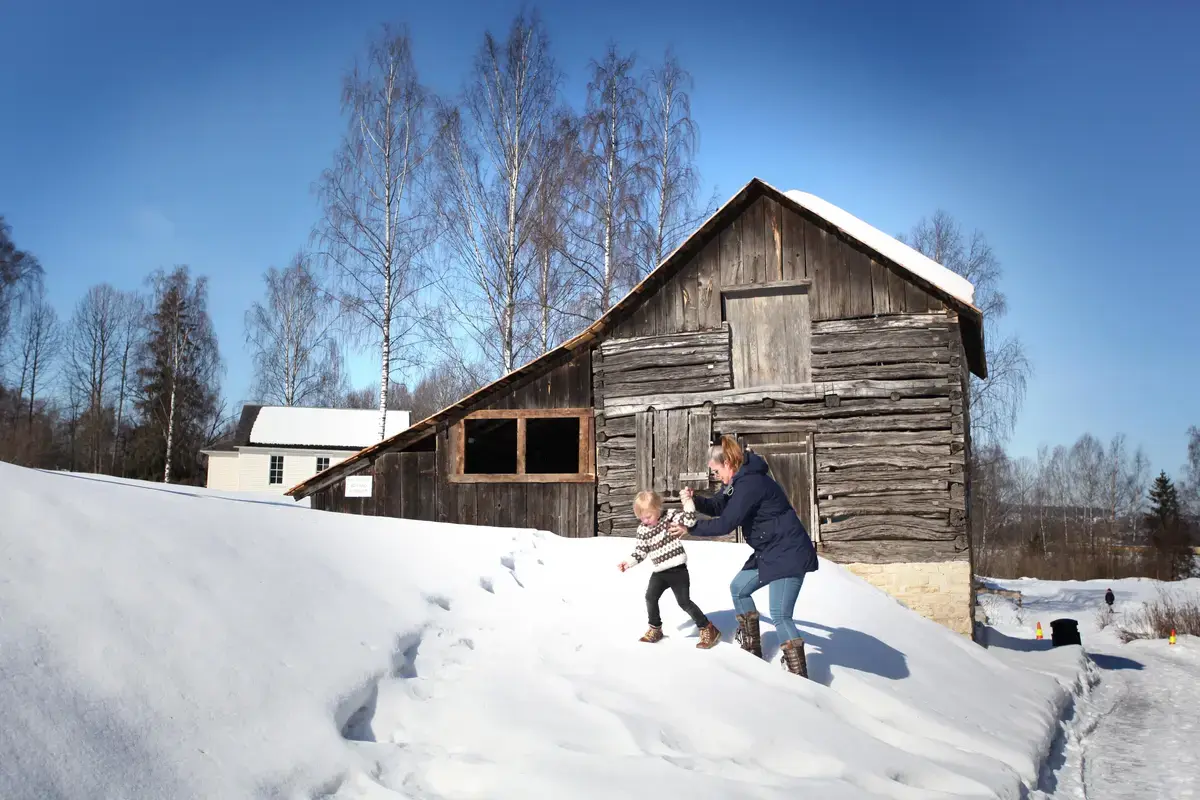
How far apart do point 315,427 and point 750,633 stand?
1310 inches

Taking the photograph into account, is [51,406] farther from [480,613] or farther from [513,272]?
[480,613]

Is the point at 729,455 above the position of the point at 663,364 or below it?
below

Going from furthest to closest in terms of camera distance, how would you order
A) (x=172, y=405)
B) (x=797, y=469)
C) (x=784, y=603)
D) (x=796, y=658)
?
(x=172, y=405)
(x=797, y=469)
(x=796, y=658)
(x=784, y=603)

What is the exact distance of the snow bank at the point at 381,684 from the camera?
3414mm

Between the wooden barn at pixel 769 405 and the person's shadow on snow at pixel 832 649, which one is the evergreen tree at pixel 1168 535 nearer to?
the wooden barn at pixel 769 405

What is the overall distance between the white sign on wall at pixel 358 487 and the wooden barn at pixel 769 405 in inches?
0.9

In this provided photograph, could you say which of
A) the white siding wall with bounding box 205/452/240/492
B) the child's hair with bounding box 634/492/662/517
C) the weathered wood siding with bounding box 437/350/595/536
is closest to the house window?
the white siding wall with bounding box 205/452/240/492

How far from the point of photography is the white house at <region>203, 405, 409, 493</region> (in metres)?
35.9

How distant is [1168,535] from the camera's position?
1522 inches

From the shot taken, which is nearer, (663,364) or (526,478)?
(663,364)

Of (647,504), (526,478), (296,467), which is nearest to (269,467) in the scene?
(296,467)

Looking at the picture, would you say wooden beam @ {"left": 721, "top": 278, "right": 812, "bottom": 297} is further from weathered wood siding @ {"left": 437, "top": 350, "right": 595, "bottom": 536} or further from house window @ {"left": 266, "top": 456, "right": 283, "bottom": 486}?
house window @ {"left": 266, "top": 456, "right": 283, "bottom": 486}

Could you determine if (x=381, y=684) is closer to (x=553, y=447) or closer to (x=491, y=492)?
(x=491, y=492)

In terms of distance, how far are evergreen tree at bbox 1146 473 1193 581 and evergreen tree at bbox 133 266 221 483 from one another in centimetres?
4321
